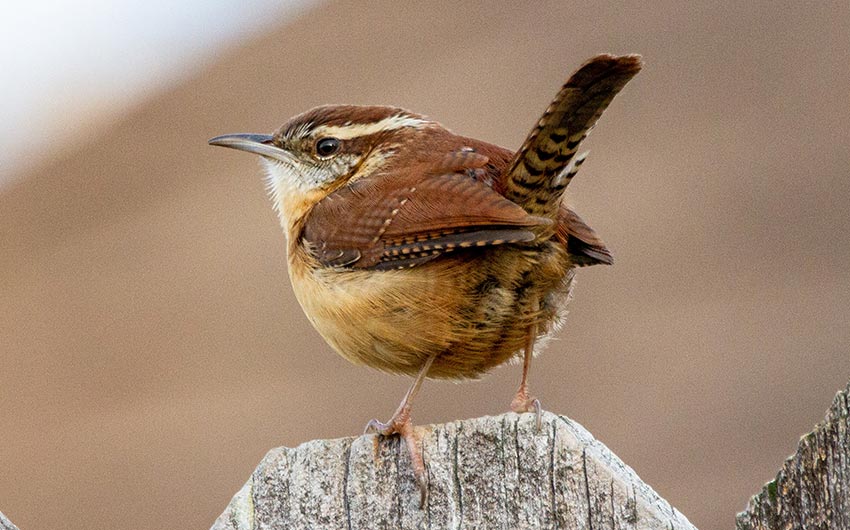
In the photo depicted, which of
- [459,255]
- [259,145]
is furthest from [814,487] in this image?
[259,145]

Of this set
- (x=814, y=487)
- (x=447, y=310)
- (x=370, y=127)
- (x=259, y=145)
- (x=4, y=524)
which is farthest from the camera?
(x=259, y=145)

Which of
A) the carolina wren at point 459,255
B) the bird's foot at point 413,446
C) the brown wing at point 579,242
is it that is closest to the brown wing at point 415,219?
the carolina wren at point 459,255

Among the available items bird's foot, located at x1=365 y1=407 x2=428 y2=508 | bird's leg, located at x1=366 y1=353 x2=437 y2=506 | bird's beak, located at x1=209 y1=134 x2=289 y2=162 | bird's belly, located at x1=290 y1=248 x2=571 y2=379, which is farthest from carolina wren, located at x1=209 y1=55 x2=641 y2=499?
bird's beak, located at x1=209 y1=134 x2=289 y2=162

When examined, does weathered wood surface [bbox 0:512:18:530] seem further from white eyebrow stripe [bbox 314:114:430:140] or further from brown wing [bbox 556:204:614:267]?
white eyebrow stripe [bbox 314:114:430:140]

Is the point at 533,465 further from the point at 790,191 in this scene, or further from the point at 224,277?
the point at 224,277

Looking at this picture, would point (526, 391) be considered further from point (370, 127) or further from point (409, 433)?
point (370, 127)

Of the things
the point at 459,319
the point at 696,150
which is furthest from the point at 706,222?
the point at 459,319
